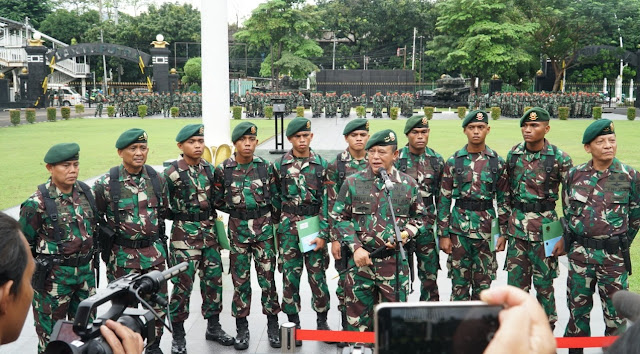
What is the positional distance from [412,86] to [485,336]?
157ft

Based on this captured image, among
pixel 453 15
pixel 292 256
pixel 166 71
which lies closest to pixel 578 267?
pixel 292 256

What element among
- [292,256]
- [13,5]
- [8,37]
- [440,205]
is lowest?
[292,256]

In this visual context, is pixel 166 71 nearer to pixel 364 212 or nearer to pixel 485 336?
pixel 364 212

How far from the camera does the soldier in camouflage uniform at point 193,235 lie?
208 inches

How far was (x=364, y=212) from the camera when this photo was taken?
15.9 ft

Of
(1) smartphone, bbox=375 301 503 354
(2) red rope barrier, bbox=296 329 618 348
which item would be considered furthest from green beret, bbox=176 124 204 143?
(1) smartphone, bbox=375 301 503 354

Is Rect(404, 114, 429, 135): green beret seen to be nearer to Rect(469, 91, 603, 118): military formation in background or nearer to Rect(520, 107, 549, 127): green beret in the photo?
Rect(520, 107, 549, 127): green beret

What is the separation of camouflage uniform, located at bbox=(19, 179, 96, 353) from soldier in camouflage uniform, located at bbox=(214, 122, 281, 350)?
1.27m

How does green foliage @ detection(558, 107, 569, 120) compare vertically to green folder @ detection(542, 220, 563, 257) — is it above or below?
above

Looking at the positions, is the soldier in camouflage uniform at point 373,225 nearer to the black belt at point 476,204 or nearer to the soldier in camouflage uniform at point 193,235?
the black belt at point 476,204

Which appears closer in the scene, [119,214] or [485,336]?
[485,336]

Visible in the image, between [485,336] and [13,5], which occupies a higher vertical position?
[13,5]

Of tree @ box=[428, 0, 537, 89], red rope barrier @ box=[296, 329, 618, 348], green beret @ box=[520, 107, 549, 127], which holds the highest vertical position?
tree @ box=[428, 0, 537, 89]

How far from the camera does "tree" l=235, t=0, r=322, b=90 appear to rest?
4338 cm
